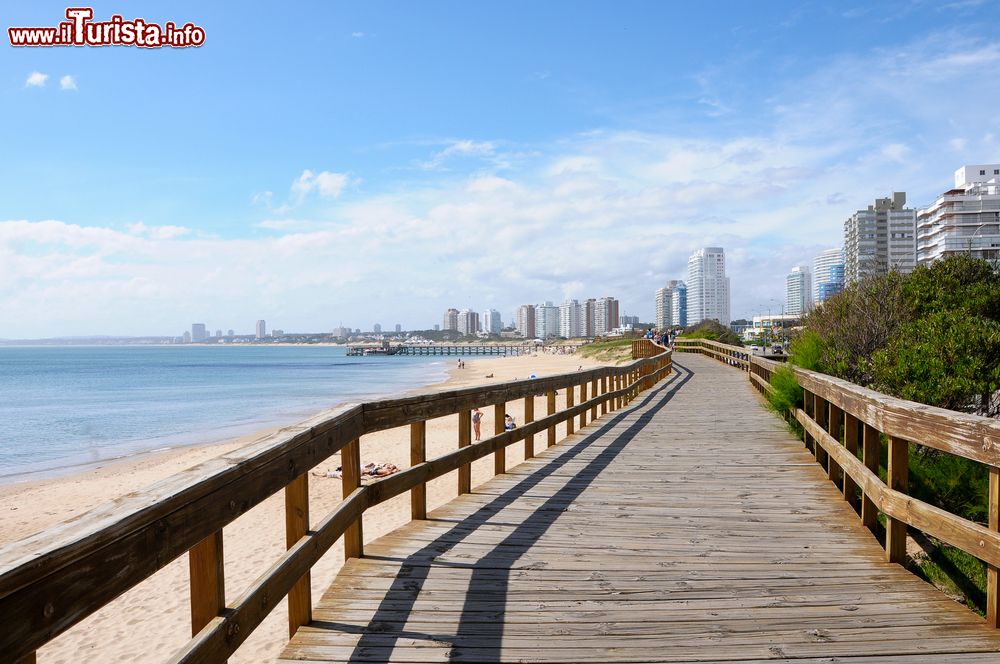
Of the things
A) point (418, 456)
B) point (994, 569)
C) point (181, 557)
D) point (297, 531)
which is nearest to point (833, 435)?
point (994, 569)

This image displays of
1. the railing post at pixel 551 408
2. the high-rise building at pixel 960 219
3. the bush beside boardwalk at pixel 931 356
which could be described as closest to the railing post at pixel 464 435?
the railing post at pixel 551 408

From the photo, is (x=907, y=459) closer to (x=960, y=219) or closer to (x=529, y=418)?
(x=529, y=418)

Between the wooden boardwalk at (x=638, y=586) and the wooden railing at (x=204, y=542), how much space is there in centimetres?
44

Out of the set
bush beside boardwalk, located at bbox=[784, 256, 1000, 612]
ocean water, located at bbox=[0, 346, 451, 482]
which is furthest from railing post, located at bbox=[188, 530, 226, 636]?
ocean water, located at bbox=[0, 346, 451, 482]

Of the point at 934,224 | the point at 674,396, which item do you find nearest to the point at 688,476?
the point at 674,396

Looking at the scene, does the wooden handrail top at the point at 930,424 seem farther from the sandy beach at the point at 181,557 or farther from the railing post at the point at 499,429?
the sandy beach at the point at 181,557

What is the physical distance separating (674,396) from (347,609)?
46.4ft

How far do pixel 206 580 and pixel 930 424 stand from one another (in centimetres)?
350

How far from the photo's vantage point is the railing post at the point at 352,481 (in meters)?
4.06

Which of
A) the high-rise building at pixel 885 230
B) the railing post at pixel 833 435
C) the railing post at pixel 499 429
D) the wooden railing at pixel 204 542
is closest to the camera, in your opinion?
the wooden railing at pixel 204 542

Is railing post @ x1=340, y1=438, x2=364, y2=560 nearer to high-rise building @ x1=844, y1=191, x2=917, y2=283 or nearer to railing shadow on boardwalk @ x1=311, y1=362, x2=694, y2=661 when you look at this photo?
railing shadow on boardwalk @ x1=311, y1=362, x2=694, y2=661

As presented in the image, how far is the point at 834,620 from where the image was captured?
11.3ft

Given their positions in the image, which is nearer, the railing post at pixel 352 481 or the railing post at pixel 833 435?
the railing post at pixel 352 481

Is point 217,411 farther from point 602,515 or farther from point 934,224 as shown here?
point 934,224
